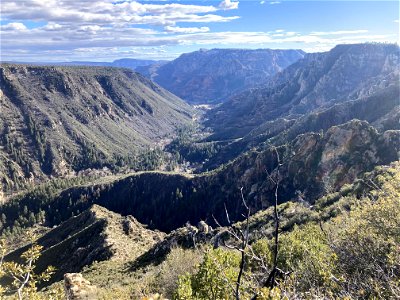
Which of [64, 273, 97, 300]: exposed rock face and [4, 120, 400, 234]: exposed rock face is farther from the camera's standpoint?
[4, 120, 400, 234]: exposed rock face

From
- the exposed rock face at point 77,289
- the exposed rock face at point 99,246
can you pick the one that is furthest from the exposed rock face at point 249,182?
the exposed rock face at point 77,289

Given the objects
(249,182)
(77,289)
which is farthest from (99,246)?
(249,182)

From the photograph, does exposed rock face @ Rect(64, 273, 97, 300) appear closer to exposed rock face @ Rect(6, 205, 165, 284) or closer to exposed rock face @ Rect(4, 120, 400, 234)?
exposed rock face @ Rect(6, 205, 165, 284)

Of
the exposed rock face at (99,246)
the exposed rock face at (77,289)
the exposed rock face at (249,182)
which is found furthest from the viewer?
→ the exposed rock face at (249,182)

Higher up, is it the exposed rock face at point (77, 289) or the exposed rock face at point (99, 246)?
the exposed rock face at point (77, 289)

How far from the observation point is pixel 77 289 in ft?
119

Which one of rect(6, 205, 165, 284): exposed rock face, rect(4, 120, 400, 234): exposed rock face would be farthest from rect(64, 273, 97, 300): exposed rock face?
rect(4, 120, 400, 234): exposed rock face

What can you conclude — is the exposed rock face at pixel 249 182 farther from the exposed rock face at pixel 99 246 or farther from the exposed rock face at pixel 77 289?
the exposed rock face at pixel 77 289

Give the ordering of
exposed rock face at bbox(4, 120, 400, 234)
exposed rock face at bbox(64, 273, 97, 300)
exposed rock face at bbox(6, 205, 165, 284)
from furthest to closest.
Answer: exposed rock face at bbox(4, 120, 400, 234), exposed rock face at bbox(6, 205, 165, 284), exposed rock face at bbox(64, 273, 97, 300)

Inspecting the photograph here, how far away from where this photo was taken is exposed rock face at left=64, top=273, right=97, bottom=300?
3488 cm

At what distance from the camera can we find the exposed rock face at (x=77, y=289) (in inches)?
1373

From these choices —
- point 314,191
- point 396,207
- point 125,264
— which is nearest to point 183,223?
point 314,191

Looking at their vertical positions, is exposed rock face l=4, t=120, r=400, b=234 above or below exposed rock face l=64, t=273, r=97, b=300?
below

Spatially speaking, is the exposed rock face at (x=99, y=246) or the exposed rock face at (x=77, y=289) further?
the exposed rock face at (x=99, y=246)
